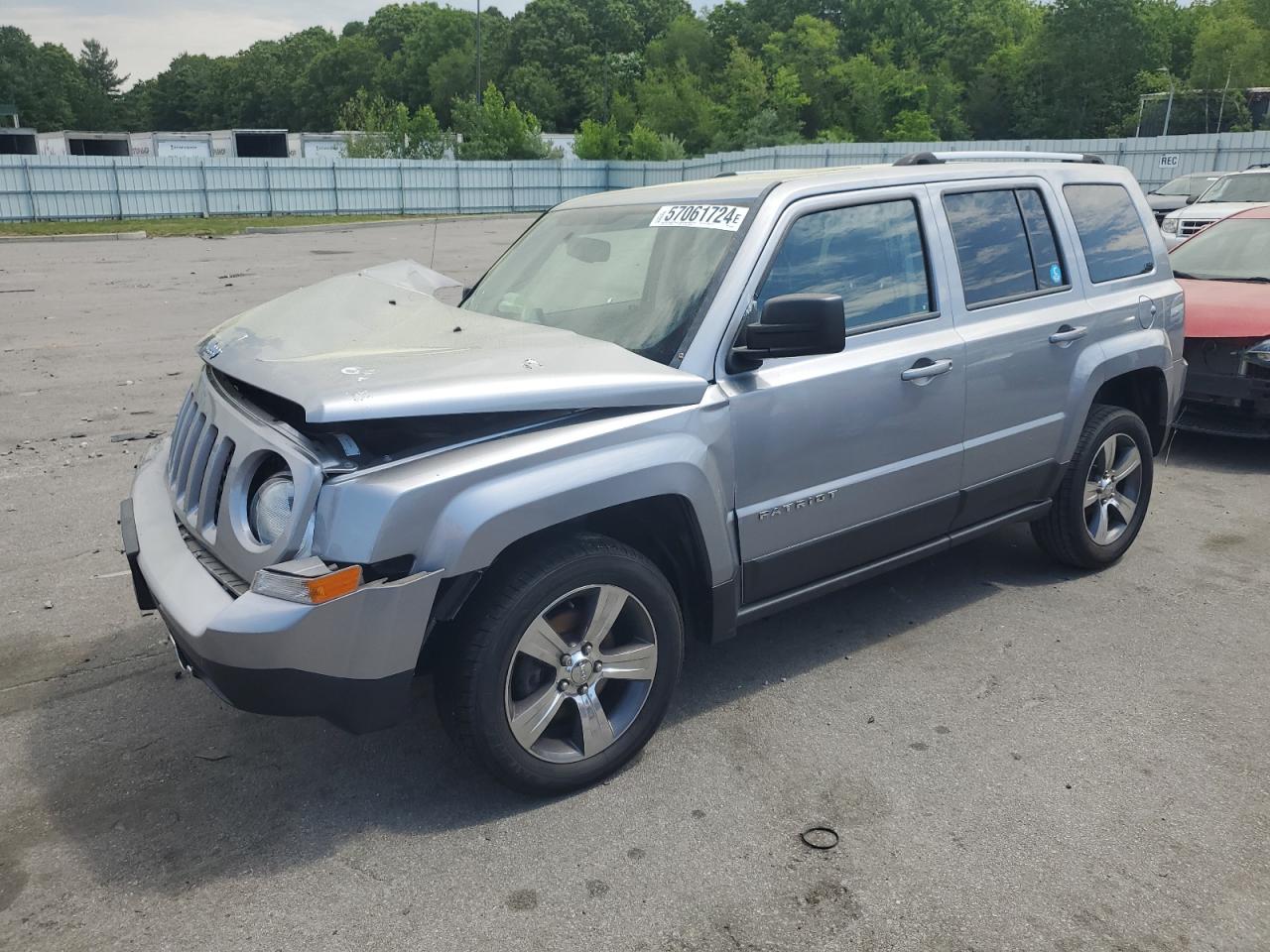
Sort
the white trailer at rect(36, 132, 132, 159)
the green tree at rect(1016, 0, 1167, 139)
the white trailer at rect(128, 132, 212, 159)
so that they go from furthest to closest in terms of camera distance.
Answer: the green tree at rect(1016, 0, 1167, 139), the white trailer at rect(128, 132, 212, 159), the white trailer at rect(36, 132, 132, 159)

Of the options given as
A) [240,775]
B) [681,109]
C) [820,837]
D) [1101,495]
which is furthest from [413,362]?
[681,109]

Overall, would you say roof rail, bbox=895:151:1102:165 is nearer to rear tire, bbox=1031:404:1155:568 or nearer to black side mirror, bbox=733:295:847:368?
rear tire, bbox=1031:404:1155:568

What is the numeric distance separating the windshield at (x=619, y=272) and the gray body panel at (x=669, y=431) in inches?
3.9

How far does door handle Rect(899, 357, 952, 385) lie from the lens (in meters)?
3.95

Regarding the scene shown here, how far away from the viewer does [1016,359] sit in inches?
172

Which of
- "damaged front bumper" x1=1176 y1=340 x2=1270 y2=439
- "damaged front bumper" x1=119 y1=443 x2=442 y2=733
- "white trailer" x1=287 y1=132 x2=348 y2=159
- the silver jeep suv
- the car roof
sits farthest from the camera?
"white trailer" x1=287 y1=132 x2=348 y2=159

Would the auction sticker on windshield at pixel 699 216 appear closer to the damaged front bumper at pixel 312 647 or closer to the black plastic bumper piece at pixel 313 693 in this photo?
the damaged front bumper at pixel 312 647

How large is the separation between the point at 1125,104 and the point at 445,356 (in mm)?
89294

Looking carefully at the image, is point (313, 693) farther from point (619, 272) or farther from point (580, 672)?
point (619, 272)

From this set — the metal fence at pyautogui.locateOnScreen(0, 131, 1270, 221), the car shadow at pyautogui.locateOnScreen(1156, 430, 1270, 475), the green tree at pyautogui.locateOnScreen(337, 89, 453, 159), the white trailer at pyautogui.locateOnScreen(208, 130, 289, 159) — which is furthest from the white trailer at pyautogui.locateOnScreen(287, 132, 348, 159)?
the car shadow at pyautogui.locateOnScreen(1156, 430, 1270, 475)

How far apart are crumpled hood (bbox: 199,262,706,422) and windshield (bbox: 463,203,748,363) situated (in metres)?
0.16

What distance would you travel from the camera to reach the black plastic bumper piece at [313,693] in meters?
2.78

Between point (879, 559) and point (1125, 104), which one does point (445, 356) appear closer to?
point (879, 559)

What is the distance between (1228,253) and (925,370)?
226 inches
